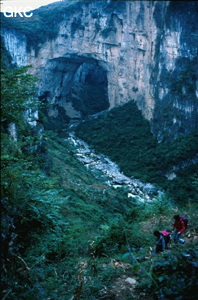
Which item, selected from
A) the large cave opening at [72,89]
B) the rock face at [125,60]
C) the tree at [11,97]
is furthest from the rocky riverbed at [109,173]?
the tree at [11,97]

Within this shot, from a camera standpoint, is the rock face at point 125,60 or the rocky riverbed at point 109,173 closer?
the rocky riverbed at point 109,173

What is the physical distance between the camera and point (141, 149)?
1803 cm

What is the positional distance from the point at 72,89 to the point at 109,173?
1218cm

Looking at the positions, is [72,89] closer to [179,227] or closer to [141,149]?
[141,149]

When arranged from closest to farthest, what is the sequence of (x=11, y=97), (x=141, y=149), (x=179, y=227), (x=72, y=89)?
1. (x=11, y=97)
2. (x=179, y=227)
3. (x=141, y=149)
4. (x=72, y=89)

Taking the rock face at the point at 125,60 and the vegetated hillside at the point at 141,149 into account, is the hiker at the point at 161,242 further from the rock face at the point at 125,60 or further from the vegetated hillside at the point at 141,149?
the rock face at the point at 125,60

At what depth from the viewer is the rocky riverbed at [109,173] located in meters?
13.6

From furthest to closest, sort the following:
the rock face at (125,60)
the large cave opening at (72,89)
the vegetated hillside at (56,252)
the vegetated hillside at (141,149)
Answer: the large cave opening at (72,89), the rock face at (125,60), the vegetated hillside at (141,149), the vegetated hillside at (56,252)

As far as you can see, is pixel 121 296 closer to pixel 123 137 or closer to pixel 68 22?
pixel 123 137

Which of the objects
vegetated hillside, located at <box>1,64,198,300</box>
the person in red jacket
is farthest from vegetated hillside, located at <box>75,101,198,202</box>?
vegetated hillside, located at <box>1,64,198,300</box>

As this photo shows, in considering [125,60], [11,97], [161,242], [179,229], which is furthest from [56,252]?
[125,60]

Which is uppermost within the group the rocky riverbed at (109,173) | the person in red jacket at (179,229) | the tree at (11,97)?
the tree at (11,97)

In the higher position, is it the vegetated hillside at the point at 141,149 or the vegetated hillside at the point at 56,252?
the vegetated hillside at the point at 56,252

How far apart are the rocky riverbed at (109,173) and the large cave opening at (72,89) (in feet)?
15.0
